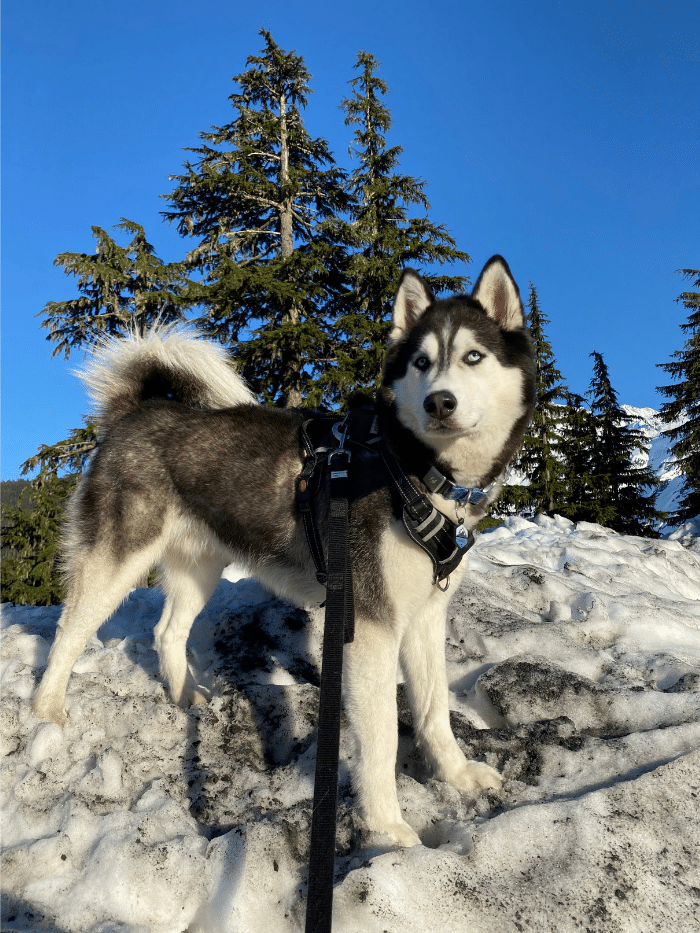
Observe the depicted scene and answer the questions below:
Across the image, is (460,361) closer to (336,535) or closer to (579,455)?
(336,535)

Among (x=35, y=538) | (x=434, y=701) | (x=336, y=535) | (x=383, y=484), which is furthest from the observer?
(x=35, y=538)

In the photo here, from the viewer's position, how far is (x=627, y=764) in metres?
2.60

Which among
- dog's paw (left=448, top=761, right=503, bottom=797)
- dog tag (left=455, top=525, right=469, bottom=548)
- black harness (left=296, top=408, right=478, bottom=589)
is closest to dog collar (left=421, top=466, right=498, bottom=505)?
black harness (left=296, top=408, right=478, bottom=589)

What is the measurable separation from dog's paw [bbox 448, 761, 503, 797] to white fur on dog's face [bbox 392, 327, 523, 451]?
60.2 inches

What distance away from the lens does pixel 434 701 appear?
2916 millimetres

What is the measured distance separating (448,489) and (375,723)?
1093 mm

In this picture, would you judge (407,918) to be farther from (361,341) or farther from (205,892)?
(361,341)

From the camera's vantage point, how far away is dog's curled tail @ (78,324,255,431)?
4.06 m

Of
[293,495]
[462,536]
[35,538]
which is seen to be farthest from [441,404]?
[35,538]

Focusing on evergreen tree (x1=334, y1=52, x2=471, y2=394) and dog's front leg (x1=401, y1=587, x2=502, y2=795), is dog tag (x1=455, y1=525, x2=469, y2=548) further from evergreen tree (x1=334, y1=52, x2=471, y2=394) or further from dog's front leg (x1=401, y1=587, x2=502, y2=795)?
evergreen tree (x1=334, y1=52, x2=471, y2=394)

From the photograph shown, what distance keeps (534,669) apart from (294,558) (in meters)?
1.57

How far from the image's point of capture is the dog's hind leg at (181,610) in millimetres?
3691

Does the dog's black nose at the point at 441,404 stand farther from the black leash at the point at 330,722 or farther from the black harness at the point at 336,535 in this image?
the black leash at the point at 330,722

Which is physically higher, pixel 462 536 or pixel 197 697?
pixel 462 536
